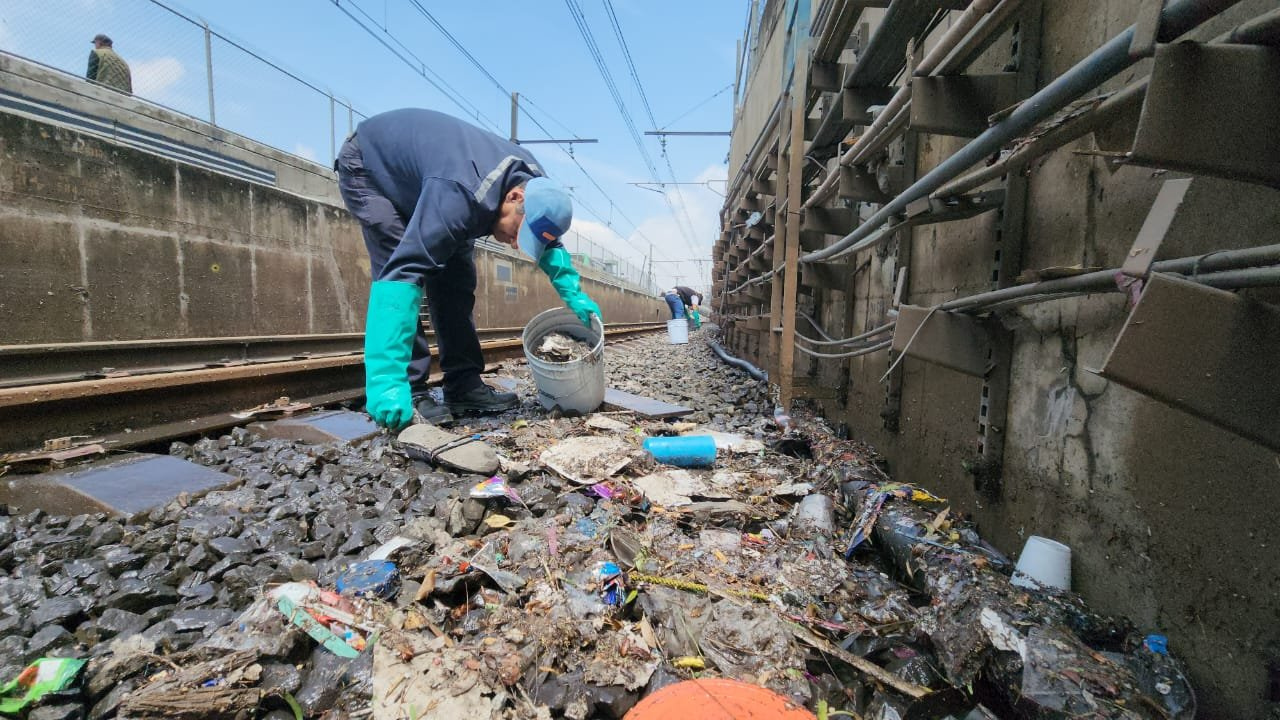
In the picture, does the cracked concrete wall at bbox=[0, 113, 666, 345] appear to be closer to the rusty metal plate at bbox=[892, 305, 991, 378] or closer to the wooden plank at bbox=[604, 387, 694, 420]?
the wooden plank at bbox=[604, 387, 694, 420]

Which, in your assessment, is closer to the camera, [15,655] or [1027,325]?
[15,655]

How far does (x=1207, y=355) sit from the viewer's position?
815 millimetres

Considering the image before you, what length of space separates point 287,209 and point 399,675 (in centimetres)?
598

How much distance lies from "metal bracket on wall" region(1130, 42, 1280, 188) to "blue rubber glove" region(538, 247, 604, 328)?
323 cm

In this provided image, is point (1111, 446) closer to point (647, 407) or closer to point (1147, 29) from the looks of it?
point (1147, 29)

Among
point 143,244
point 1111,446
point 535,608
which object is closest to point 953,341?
point 1111,446

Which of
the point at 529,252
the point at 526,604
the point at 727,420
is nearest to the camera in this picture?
the point at 526,604

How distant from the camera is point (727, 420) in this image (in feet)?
13.4

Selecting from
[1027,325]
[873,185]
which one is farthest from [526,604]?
[873,185]

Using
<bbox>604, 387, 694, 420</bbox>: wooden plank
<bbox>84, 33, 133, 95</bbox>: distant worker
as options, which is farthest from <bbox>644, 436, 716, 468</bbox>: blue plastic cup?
<bbox>84, 33, 133, 95</bbox>: distant worker

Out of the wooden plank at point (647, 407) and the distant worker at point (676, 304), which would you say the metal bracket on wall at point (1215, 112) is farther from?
the distant worker at point (676, 304)

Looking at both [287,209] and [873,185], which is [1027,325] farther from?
[287,209]

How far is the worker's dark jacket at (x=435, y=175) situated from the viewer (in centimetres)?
287

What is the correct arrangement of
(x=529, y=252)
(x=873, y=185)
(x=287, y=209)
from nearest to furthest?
(x=873, y=185) < (x=529, y=252) < (x=287, y=209)
